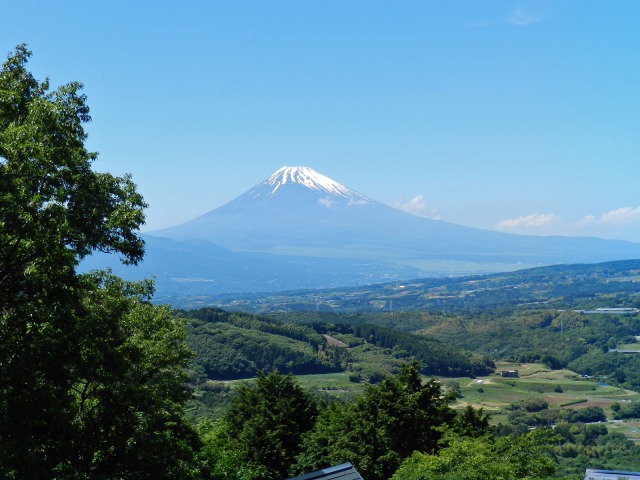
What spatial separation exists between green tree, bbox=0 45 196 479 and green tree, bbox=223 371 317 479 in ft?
34.0

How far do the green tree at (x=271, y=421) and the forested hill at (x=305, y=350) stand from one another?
4014 cm

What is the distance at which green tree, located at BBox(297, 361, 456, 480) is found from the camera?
19.1 metres

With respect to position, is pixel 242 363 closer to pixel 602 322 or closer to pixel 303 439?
pixel 303 439

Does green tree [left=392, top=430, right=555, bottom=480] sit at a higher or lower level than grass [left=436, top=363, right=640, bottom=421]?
higher

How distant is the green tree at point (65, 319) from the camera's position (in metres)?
7.91

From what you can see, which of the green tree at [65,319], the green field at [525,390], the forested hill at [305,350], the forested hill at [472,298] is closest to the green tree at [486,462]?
the green tree at [65,319]

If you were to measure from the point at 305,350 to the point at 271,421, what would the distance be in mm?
57033

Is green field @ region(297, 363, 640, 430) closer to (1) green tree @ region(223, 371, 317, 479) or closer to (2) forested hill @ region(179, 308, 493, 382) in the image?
(2) forested hill @ region(179, 308, 493, 382)

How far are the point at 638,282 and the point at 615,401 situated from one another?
13400cm

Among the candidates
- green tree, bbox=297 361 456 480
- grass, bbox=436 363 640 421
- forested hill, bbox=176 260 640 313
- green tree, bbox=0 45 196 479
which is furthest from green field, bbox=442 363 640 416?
forested hill, bbox=176 260 640 313

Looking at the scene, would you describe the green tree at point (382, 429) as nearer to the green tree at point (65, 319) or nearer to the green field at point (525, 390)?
the green tree at point (65, 319)

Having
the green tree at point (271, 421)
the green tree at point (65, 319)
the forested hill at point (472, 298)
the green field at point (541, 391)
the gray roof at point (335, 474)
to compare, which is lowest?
the green field at point (541, 391)

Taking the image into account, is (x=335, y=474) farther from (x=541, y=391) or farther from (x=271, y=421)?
(x=541, y=391)

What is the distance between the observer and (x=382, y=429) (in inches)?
772
